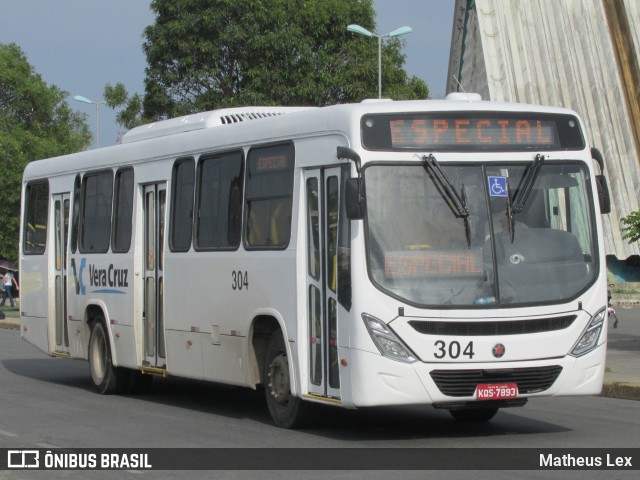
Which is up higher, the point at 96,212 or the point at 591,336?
the point at 96,212

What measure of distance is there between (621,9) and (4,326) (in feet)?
77.7

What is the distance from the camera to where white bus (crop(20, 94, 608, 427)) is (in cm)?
1070

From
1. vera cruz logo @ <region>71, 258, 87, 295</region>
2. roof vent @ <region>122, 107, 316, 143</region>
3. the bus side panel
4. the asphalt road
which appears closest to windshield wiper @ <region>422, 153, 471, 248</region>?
the asphalt road

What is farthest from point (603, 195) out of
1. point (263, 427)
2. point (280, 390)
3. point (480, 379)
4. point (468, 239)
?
point (263, 427)

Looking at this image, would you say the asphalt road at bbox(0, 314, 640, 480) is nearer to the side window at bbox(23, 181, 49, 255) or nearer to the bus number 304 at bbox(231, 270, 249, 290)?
the bus number 304 at bbox(231, 270, 249, 290)

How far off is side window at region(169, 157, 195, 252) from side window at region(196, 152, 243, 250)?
245mm

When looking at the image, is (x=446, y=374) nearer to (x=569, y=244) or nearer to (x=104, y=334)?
(x=569, y=244)

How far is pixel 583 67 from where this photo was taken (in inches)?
1750

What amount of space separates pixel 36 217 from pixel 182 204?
526 centimetres

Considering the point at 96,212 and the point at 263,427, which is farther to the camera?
the point at 96,212

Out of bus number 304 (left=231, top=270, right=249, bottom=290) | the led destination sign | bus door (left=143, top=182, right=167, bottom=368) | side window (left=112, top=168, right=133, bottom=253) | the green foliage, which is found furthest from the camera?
the green foliage

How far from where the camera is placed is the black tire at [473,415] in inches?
496

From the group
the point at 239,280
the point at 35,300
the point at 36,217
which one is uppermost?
the point at 36,217

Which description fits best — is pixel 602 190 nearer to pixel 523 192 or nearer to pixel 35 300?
pixel 523 192
